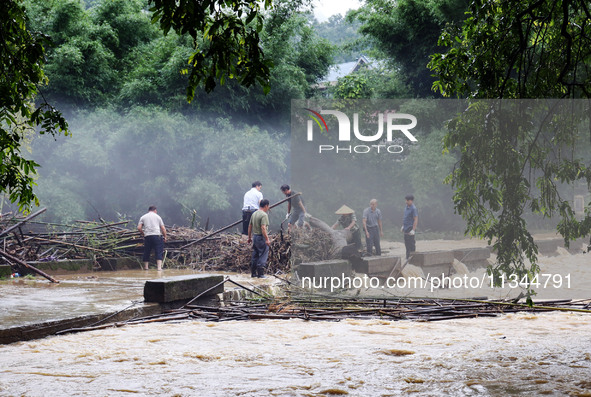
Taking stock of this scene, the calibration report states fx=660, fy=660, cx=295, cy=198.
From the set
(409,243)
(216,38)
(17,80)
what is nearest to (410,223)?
(409,243)

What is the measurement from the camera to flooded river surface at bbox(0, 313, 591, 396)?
15.2 feet

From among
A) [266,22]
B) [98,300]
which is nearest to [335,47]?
[266,22]

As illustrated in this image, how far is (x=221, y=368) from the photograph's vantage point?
5.43 meters

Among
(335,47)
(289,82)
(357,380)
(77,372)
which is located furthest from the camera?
(335,47)

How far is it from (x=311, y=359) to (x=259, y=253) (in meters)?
7.39

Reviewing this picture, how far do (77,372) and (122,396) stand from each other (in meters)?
1.02

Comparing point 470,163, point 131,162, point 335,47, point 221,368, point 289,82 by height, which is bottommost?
point 221,368

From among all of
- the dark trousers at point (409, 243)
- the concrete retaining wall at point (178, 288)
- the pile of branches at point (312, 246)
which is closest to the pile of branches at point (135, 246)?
the pile of branches at point (312, 246)

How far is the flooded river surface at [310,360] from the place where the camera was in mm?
4633

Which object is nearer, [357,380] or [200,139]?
[357,380]

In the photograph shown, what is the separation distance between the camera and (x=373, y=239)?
1100cm

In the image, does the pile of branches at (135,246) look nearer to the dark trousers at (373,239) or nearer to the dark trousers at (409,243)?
the dark trousers at (373,239)

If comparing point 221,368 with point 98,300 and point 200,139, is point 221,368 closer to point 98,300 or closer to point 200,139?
point 98,300

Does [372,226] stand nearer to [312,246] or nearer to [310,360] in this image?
[312,246]
